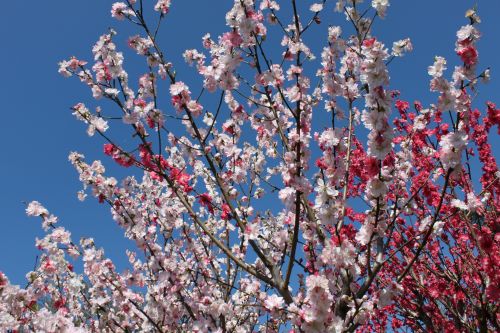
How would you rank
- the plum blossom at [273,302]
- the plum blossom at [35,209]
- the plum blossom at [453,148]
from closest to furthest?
the plum blossom at [453,148], the plum blossom at [273,302], the plum blossom at [35,209]

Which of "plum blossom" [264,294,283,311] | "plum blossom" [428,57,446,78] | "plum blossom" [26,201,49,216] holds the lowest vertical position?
"plum blossom" [264,294,283,311]

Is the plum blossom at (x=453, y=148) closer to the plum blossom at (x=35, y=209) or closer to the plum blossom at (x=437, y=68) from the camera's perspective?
the plum blossom at (x=437, y=68)

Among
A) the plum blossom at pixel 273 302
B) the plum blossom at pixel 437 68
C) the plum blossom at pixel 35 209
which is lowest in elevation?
the plum blossom at pixel 273 302

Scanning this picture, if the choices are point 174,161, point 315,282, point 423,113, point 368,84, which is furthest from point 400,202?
point 174,161

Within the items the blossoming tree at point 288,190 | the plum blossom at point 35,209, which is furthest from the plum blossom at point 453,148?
the plum blossom at point 35,209

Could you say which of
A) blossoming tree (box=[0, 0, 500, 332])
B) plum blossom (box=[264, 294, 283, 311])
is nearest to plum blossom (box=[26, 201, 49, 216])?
blossoming tree (box=[0, 0, 500, 332])

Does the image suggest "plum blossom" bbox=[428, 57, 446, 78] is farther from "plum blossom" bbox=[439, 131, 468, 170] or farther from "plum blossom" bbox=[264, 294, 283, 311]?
"plum blossom" bbox=[264, 294, 283, 311]

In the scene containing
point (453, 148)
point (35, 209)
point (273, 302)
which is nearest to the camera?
point (453, 148)

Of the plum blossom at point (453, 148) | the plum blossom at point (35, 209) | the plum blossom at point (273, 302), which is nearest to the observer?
the plum blossom at point (453, 148)

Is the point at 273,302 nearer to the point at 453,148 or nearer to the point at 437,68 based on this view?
the point at 453,148

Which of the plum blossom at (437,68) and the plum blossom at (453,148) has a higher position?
the plum blossom at (437,68)

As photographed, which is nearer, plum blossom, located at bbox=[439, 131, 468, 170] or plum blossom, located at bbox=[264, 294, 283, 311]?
plum blossom, located at bbox=[439, 131, 468, 170]

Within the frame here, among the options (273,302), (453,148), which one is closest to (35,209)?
(273,302)

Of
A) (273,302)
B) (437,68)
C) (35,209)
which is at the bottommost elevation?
(273,302)
